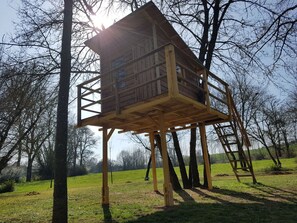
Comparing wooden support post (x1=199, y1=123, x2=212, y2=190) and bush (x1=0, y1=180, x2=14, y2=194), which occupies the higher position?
wooden support post (x1=199, y1=123, x2=212, y2=190)

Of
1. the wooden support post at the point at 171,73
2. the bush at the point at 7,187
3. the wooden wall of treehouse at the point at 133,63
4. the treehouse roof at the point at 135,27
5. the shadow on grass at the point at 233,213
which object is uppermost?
the treehouse roof at the point at 135,27

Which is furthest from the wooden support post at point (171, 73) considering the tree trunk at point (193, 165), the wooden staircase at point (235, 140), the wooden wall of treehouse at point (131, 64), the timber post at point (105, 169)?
the tree trunk at point (193, 165)

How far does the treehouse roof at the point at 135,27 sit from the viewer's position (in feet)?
31.4

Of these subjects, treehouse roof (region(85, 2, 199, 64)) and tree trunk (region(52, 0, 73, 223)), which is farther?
treehouse roof (region(85, 2, 199, 64))

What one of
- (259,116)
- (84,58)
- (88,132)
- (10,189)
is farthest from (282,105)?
(88,132)

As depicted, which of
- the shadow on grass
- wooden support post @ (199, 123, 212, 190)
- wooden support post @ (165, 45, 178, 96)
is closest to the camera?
the shadow on grass

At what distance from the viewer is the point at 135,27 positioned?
10.4 metres

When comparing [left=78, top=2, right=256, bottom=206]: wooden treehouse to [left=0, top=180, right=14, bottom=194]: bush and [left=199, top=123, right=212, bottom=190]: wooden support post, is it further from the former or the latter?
[left=0, top=180, right=14, bottom=194]: bush

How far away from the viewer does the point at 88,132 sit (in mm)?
60188

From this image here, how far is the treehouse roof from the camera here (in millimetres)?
9578

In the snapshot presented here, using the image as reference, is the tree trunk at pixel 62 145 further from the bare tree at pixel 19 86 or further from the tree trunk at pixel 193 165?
the tree trunk at pixel 193 165

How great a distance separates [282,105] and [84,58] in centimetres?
2938

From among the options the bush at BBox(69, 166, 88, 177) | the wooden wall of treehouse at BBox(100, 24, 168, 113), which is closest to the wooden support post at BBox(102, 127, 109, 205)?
the wooden wall of treehouse at BBox(100, 24, 168, 113)

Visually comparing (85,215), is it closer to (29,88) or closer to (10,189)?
(29,88)
